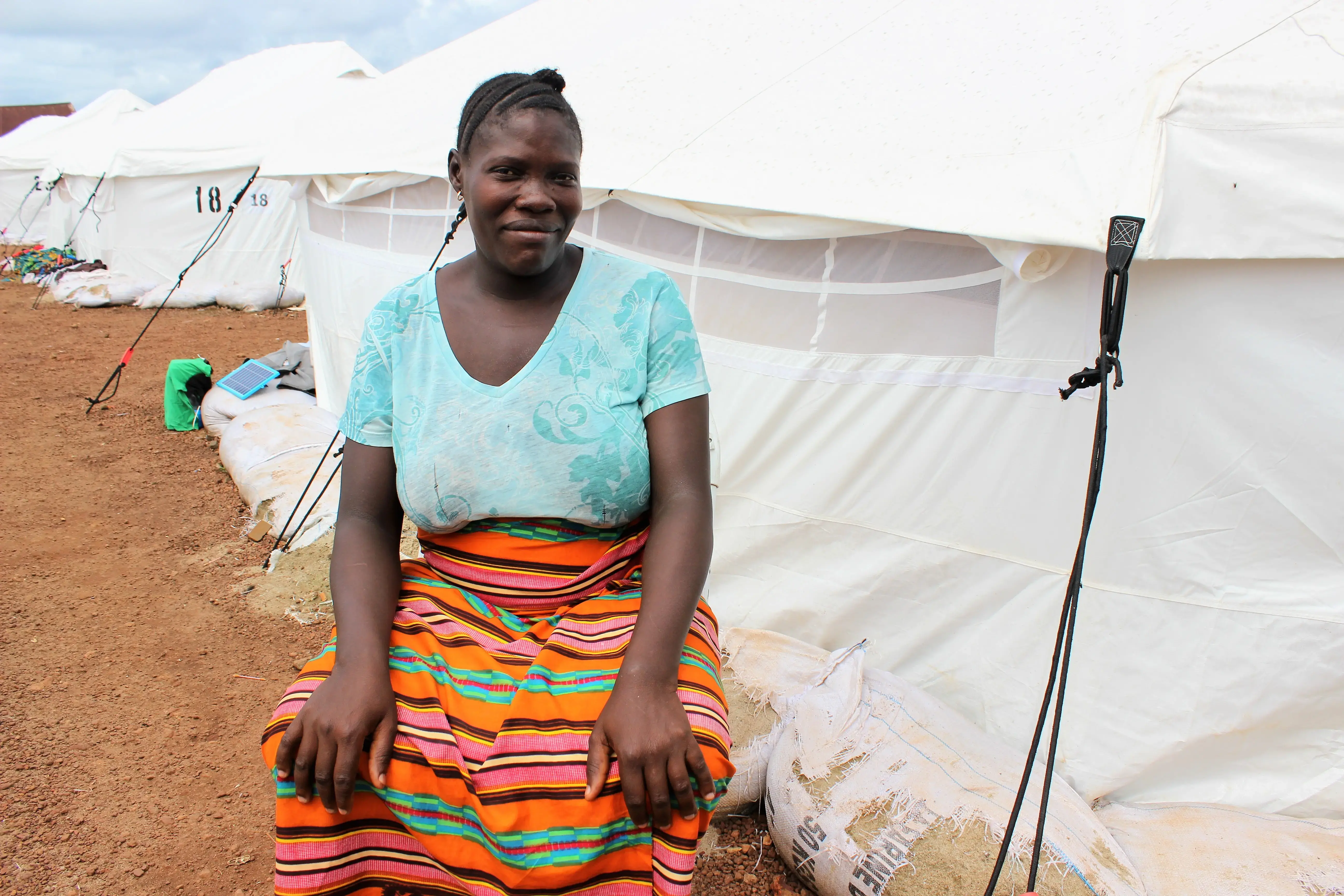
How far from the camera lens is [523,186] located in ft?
4.51

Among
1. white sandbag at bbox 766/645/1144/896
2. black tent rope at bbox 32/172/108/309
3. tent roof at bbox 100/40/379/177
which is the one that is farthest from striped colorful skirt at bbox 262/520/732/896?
black tent rope at bbox 32/172/108/309

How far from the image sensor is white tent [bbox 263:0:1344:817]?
5.60 feet

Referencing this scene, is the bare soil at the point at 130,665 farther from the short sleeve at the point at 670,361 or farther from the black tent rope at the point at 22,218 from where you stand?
the black tent rope at the point at 22,218

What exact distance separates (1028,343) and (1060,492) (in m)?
0.36

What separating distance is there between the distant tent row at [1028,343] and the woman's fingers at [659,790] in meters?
1.25

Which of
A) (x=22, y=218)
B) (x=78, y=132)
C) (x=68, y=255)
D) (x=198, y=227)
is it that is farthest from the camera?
(x=22, y=218)

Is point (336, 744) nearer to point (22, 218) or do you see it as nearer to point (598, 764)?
point (598, 764)

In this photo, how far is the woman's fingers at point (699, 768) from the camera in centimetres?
117

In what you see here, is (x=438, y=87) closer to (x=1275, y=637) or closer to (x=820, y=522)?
(x=820, y=522)

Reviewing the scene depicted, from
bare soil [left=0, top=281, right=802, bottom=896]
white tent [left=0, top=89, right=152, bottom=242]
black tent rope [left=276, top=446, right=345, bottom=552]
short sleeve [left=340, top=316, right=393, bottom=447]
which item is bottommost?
bare soil [left=0, top=281, right=802, bottom=896]

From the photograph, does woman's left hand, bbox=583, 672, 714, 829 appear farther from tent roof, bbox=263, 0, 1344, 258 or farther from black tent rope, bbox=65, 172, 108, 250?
black tent rope, bbox=65, 172, 108, 250

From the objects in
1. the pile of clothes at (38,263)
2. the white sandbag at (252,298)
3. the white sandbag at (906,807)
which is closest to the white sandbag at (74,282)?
the pile of clothes at (38,263)

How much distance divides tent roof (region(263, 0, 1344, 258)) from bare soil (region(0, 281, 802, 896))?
61.9 inches

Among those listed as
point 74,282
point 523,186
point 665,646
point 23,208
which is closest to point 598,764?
point 665,646
